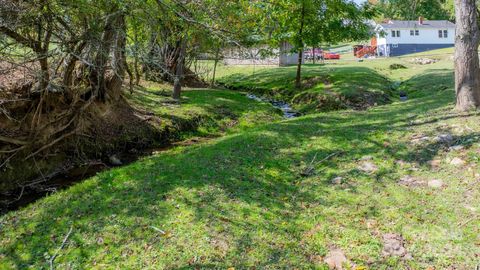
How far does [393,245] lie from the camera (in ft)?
15.3

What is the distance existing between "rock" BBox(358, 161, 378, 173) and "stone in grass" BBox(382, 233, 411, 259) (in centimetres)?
190

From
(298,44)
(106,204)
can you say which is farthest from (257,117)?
(106,204)

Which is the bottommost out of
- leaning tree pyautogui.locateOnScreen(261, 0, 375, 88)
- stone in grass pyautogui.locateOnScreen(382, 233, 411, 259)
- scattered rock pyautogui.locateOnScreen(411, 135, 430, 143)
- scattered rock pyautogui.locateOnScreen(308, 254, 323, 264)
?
scattered rock pyautogui.locateOnScreen(308, 254, 323, 264)

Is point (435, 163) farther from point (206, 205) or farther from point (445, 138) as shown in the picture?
point (206, 205)

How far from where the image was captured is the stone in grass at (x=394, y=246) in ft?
14.8

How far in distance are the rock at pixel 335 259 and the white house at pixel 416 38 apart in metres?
52.6

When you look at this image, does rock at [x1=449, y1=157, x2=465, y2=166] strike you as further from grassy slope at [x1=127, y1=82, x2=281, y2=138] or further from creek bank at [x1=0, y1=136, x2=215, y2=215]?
grassy slope at [x1=127, y1=82, x2=281, y2=138]

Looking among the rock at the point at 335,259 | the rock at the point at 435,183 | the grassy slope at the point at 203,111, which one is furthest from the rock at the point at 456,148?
the grassy slope at the point at 203,111

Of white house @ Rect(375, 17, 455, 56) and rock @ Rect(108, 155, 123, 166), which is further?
white house @ Rect(375, 17, 455, 56)

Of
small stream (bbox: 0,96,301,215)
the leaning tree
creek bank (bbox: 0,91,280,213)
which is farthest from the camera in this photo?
the leaning tree

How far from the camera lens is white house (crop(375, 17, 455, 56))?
52.6 m

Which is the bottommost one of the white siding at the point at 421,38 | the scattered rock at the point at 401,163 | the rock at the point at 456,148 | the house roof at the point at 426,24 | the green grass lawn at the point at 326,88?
the scattered rock at the point at 401,163

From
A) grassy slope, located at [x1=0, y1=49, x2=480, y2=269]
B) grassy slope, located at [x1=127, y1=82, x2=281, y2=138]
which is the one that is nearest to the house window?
grassy slope, located at [x1=127, y1=82, x2=281, y2=138]

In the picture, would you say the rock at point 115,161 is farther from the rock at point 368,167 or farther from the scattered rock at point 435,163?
the scattered rock at point 435,163
